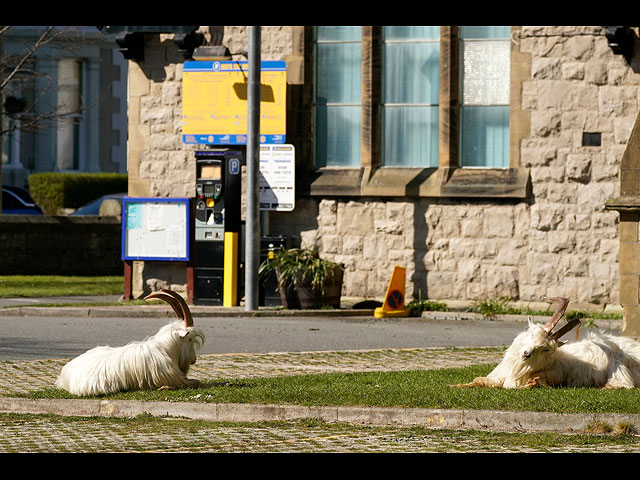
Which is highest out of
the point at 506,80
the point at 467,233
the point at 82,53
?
the point at 82,53

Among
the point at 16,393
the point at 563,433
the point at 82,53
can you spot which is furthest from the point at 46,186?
the point at 563,433

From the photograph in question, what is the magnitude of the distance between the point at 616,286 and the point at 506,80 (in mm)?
3729

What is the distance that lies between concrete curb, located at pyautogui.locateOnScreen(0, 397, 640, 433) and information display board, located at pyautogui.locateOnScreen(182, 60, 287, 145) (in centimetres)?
1090

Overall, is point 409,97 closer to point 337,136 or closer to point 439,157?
point 439,157

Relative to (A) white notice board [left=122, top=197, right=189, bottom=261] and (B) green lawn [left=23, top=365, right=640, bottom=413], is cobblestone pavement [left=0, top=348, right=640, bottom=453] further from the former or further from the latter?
A: (A) white notice board [left=122, top=197, right=189, bottom=261]

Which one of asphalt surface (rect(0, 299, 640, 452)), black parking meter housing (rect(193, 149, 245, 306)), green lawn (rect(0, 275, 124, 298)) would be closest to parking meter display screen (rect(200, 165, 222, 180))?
black parking meter housing (rect(193, 149, 245, 306))

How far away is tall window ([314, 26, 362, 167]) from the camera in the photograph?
2189 centimetres

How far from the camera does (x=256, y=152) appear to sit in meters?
19.9

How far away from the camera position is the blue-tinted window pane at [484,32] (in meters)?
20.9

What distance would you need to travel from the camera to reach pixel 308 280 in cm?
1995

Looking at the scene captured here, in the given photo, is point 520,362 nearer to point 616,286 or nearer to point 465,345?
point 465,345

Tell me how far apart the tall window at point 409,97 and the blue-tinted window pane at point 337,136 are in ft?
1.62

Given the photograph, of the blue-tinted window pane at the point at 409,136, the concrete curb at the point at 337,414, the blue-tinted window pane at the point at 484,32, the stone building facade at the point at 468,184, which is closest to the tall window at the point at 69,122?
the stone building facade at the point at 468,184
